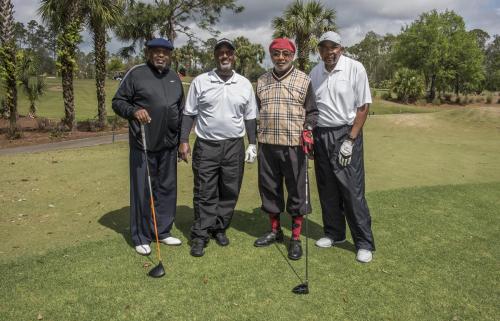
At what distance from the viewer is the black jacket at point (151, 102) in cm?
435

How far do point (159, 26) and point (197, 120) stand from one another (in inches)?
888

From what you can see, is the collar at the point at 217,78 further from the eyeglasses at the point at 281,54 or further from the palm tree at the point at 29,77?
the palm tree at the point at 29,77

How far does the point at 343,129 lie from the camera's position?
4.38 metres

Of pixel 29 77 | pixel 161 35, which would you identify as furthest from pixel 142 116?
pixel 161 35

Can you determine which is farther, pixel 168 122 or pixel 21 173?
pixel 21 173

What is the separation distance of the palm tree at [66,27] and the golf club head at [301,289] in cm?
1630

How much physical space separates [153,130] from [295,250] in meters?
2.04

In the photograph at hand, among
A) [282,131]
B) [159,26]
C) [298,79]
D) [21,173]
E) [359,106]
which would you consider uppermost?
[159,26]

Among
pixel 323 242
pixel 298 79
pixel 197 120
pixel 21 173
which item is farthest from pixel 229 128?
pixel 21 173

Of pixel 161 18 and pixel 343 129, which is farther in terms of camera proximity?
pixel 161 18

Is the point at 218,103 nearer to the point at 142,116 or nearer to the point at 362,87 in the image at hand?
the point at 142,116

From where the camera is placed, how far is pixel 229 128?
4508mm

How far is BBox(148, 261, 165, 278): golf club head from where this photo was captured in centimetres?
388

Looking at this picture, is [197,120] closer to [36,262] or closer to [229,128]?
[229,128]
